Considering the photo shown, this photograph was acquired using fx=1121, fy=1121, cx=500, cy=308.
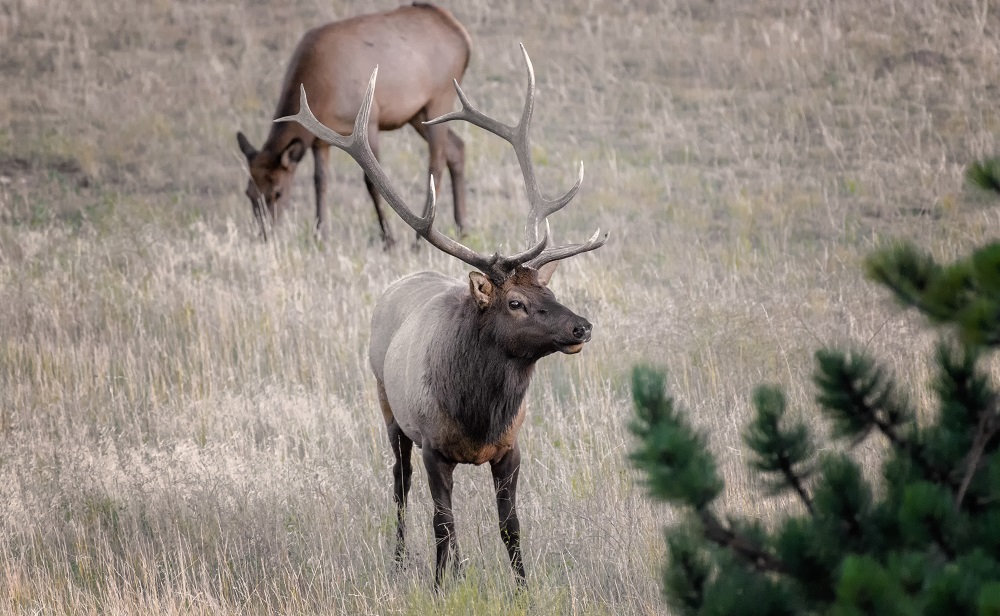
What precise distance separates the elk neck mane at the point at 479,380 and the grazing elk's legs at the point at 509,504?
0.67 feet

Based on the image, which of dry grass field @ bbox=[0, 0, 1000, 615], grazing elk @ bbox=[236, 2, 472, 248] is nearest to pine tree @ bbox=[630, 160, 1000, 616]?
dry grass field @ bbox=[0, 0, 1000, 615]

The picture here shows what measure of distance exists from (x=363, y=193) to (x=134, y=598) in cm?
886

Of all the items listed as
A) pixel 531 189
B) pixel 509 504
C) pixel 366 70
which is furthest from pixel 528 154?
pixel 366 70

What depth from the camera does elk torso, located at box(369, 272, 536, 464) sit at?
4832 mm

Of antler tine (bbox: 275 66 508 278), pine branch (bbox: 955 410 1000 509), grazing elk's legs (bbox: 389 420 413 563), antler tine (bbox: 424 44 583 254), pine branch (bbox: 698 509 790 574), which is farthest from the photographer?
grazing elk's legs (bbox: 389 420 413 563)

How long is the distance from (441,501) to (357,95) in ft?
23.0

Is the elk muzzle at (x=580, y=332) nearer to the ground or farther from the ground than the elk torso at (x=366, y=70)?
nearer to the ground

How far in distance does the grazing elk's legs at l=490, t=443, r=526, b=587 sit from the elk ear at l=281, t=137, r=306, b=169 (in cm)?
695

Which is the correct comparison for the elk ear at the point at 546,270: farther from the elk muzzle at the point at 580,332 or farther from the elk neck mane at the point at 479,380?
the elk muzzle at the point at 580,332

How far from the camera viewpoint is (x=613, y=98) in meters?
15.4

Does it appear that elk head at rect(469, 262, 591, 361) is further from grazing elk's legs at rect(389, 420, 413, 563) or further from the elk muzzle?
grazing elk's legs at rect(389, 420, 413, 563)

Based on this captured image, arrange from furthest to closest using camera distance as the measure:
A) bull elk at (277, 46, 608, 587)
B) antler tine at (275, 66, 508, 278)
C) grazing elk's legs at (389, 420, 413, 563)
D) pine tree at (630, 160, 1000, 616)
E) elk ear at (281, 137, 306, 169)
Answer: elk ear at (281, 137, 306, 169)
grazing elk's legs at (389, 420, 413, 563)
antler tine at (275, 66, 508, 278)
bull elk at (277, 46, 608, 587)
pine tree at (630, 160, 1000, 616)

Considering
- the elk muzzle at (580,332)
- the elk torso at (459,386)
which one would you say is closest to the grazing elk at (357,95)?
the elk torso at (459,386)

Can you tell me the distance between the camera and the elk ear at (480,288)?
4.78 meters
